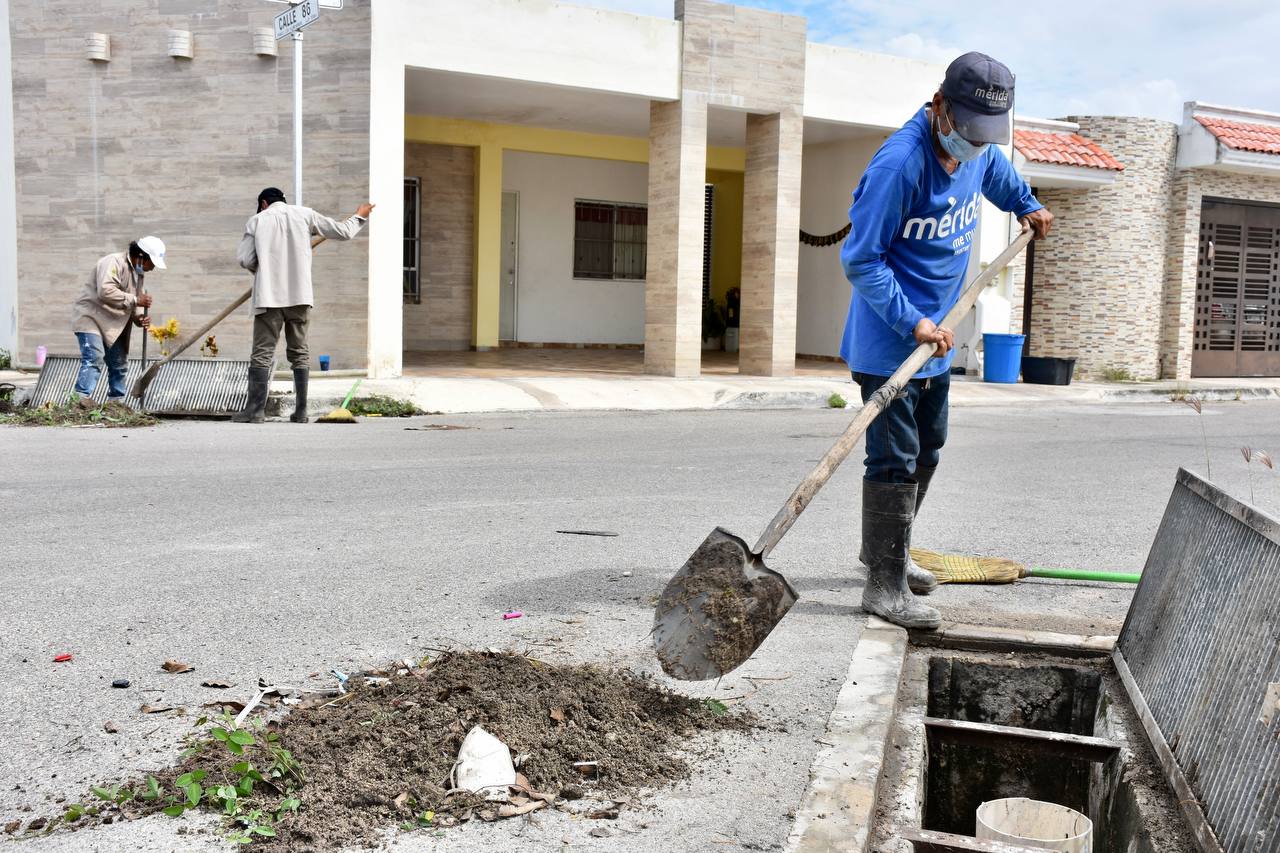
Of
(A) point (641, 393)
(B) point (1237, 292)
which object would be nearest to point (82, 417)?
(A) point (641, 393)

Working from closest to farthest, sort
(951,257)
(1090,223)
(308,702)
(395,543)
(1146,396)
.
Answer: (308,702)
(951,257)
(395,543)
(1146,396)
(1090,223)

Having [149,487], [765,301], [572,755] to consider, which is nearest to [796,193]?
[765,301]

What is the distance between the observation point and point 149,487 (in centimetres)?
686

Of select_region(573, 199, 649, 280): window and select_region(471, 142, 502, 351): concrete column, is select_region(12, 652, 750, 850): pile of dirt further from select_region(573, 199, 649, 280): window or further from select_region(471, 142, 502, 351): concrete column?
select_region(573, 199, 649, 280): window

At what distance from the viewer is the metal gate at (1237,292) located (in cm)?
2019

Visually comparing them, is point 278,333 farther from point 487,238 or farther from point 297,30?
point 487,238

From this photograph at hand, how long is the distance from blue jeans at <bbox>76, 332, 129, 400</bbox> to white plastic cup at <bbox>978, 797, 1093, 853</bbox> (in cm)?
967

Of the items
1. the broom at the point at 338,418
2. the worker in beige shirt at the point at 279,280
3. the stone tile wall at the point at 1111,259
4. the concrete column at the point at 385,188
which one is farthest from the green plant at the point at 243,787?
the stone tile wall at the point at 1111,259

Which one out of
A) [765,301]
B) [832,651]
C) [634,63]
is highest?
[634,63]

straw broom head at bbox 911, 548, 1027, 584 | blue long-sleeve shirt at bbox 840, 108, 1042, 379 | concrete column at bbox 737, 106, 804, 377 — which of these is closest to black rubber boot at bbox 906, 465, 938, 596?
straw broom head at bbox 911, 548, 1027, 584

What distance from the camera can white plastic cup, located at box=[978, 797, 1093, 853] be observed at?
306 centimetres

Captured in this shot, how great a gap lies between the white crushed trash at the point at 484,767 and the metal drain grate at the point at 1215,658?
1.61 meters

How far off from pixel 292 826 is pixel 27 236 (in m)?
13.4

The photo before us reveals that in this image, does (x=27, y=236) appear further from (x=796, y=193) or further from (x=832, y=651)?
(x=832, y=651)
